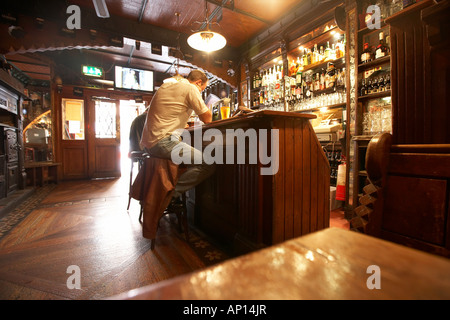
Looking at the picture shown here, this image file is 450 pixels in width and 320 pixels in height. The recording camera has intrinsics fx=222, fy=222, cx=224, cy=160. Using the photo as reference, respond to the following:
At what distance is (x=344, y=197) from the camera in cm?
327

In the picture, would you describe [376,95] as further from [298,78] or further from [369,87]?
[298,78]

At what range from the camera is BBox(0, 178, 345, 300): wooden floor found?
146 centimetres

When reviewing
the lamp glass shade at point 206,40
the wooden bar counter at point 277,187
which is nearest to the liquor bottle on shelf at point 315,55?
the lamp glass shade at point 206,40

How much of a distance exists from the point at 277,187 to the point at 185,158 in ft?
2.98

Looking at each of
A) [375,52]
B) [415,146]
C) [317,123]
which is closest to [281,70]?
[317,123]

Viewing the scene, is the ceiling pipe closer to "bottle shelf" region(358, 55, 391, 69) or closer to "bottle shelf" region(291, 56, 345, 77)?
"bottle shelf" region(291, 56, 345, 77)

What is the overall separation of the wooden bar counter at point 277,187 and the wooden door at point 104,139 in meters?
5.95

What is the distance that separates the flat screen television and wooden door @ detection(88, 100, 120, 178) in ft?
2.16

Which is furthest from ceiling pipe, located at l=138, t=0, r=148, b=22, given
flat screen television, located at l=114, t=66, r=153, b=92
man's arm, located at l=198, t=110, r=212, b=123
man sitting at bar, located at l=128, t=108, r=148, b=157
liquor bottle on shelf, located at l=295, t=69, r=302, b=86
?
man's arm, located at l=198, t=110, r=212, b=123

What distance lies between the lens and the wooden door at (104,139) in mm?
6578

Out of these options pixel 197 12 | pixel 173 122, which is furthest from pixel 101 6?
pixel 173 122
